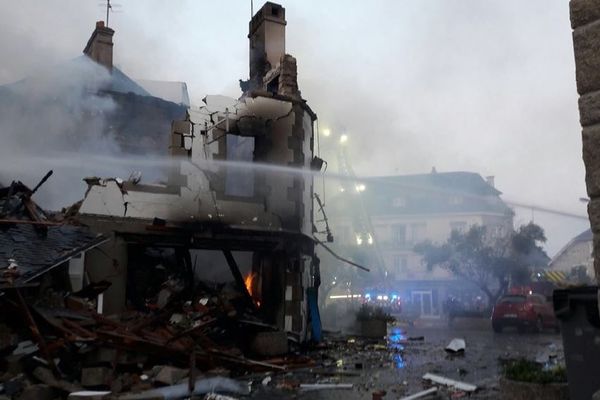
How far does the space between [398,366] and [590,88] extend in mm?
9432

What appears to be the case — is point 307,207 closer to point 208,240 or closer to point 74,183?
point 208,240

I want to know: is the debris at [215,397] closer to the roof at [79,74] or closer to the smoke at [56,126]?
the smoke at [56,126]

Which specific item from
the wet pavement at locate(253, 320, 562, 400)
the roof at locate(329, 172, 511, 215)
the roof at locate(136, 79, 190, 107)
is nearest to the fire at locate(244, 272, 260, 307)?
the wet pavement at locate(253, 320, 562, 400)

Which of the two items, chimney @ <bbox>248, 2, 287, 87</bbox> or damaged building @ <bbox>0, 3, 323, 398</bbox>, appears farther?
chimney @ <bbox>248, 2, 287, 87</bbox>

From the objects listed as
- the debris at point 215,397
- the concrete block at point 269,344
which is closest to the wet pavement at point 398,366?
the debris at point 215,397

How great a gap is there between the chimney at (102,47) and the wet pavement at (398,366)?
554 inches

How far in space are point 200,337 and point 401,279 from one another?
124 feet

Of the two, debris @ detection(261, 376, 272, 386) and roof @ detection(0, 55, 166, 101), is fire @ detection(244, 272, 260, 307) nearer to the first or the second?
debris @ detection(261, 376, 272, 386)

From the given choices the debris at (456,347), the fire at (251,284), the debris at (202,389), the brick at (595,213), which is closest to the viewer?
the brick at (595,213)

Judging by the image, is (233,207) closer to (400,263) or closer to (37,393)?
(37,393)

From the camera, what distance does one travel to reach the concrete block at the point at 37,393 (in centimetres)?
760

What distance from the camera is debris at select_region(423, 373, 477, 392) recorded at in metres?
8.24

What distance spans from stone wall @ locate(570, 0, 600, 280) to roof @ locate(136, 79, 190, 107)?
2568cm

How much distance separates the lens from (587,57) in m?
2.89
